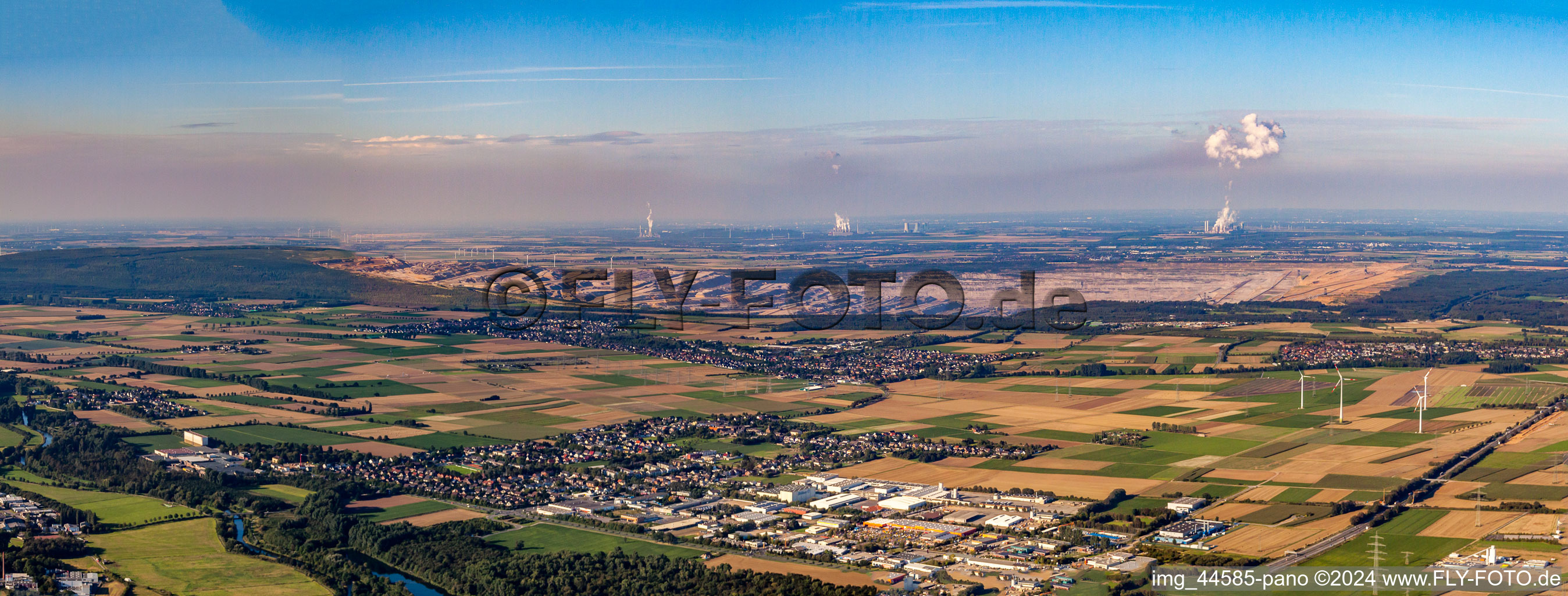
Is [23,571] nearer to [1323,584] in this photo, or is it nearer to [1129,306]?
[1323,584]

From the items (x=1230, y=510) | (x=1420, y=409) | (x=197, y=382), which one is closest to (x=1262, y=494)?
(x=1230, y=510)

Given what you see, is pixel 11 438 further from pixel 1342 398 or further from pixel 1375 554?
pixel 1342 398

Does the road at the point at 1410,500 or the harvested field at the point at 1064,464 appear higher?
the road at the point at 1410,500

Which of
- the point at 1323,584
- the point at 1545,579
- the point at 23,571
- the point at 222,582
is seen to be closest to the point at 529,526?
the point at 222,582

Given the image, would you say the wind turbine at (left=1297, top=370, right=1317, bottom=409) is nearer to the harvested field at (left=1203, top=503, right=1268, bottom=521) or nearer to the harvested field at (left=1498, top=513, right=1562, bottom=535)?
the harvested field at (left=1203, top=503, right=1268, bottom=521)

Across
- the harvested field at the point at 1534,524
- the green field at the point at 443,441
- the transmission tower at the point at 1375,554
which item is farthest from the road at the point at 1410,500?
the green field at the point at 443,441

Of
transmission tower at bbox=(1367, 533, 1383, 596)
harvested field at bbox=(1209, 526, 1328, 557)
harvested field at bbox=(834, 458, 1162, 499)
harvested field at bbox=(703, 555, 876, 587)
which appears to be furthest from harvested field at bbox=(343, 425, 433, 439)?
transmission tower at bbox=(1367, 533, 1383, 596)

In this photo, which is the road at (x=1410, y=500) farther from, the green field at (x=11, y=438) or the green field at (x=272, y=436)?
the green field at (x=11, y=438)
